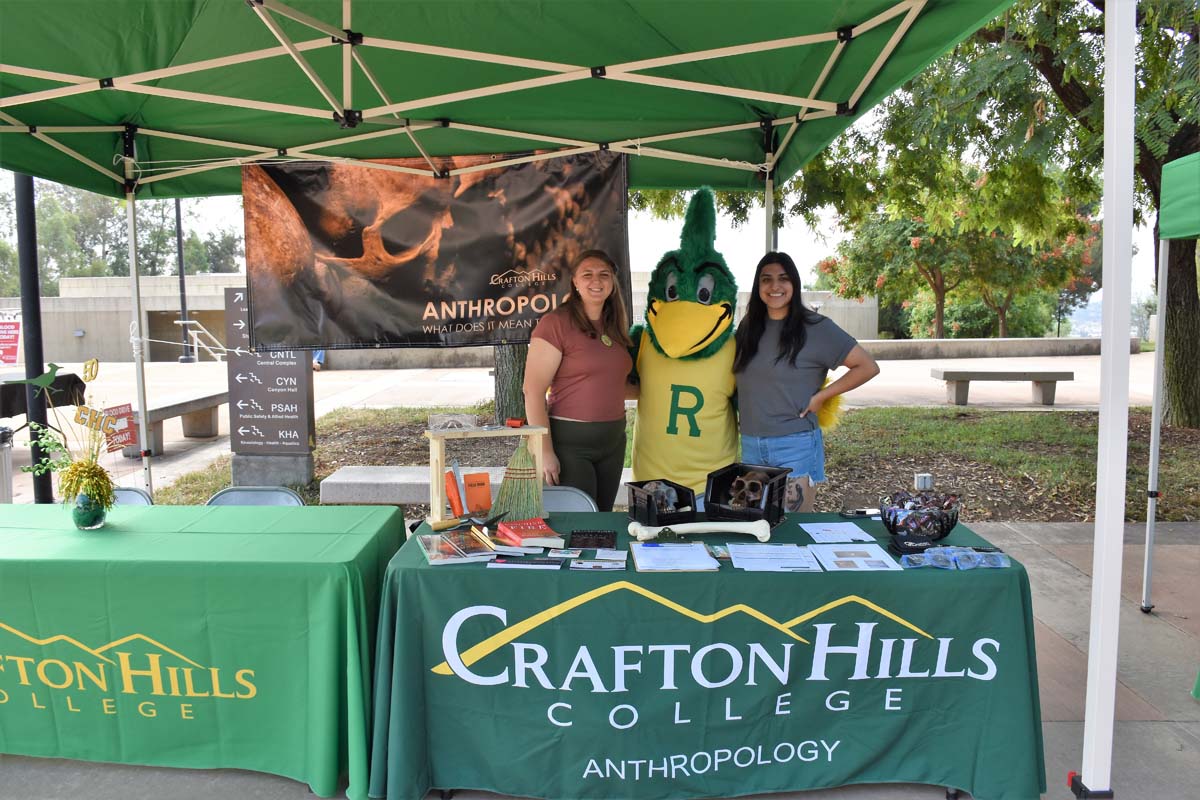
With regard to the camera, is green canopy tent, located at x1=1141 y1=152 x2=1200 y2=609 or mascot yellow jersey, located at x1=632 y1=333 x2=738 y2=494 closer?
green canopy tent, located at x1=1141 y1=152 x2=1200 y2=609

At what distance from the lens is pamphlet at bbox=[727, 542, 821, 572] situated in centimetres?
209

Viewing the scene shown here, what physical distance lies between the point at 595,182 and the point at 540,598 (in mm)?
2755

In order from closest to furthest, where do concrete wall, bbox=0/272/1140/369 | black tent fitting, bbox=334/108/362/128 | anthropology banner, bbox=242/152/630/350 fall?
1. black tent fitting, bbox=334/108/362/128
2. anthropology banner, bbox=242/152/630/350
3. concrete wall, bbox=0/272/1140/369

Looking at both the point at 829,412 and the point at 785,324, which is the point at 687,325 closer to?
the point at 785,324

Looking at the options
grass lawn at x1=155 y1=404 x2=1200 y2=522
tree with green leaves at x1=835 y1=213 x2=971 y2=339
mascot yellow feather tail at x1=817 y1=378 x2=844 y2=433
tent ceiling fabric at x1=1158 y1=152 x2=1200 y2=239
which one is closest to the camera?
tent ceiling fabric at x1=1158 y1=152 x2=1200 y2=239

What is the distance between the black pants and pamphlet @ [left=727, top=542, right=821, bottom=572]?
964 mm

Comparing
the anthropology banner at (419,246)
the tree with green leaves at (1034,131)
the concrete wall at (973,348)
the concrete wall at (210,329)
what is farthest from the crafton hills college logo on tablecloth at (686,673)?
the concrete wall at (973,348)

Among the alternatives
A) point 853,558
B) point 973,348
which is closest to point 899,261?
point 973,348

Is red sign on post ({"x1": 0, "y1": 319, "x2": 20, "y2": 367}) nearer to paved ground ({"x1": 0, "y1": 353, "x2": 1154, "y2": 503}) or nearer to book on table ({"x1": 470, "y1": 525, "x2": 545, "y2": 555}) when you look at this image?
paved ground ({"x1": 0, "y1": 353, "x2": 1154, "y2": 503})

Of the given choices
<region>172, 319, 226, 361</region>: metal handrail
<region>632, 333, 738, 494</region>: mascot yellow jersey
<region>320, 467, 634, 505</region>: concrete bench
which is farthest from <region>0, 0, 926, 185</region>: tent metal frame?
<region>172, 319, 226, 361</region>: metal handrail

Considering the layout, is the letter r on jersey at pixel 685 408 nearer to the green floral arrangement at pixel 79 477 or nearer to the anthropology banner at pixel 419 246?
the anthropology banner at pixel 419 246

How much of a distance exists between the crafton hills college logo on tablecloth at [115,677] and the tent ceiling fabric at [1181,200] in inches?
139

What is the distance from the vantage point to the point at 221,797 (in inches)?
85.9

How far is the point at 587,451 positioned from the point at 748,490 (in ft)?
2.77
